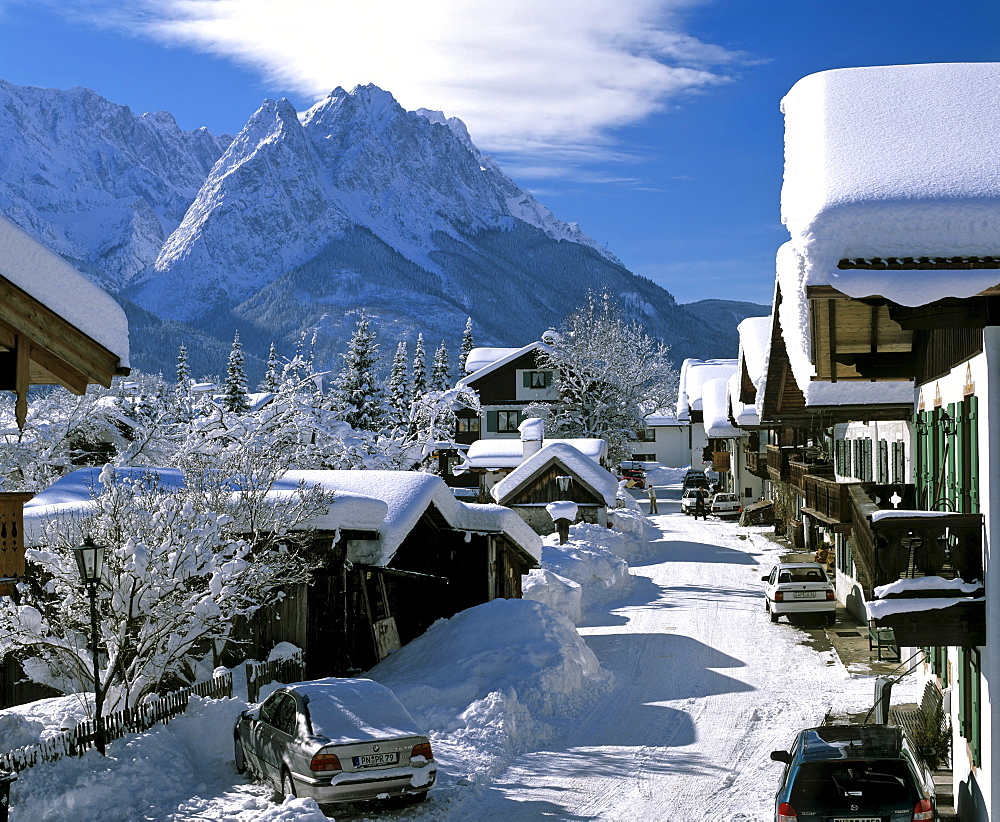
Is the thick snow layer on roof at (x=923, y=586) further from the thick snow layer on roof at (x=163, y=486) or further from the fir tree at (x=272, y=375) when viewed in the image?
the fir tree at (x=272, y=375)

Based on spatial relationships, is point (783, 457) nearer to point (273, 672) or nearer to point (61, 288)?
point (273, 672)

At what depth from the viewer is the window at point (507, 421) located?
246 feet

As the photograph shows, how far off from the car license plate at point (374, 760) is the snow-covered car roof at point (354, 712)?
210 mm

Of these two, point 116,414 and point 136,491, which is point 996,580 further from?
point 116,414

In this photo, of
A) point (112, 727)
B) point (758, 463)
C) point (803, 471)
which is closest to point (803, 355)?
point (112, 727)

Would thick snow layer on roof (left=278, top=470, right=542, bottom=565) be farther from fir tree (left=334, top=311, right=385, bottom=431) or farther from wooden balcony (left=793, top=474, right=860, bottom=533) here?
fir tree (left=334, top=311, right=385, bottom=431)

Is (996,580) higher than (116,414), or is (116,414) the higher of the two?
(116,414)

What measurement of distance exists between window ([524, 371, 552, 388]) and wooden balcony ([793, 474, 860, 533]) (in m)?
52.0

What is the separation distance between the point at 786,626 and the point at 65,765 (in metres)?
18.6

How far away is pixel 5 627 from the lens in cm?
1466

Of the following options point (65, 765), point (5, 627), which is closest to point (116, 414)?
point (5, 627)

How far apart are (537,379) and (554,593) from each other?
4650 cm

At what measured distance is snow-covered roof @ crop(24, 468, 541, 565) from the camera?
18.4 metres

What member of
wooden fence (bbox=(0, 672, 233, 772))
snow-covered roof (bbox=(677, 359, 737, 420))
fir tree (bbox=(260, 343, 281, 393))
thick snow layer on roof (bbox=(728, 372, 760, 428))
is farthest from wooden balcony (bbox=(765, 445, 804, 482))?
snow-covered roof (bbox=(677, 359, 737, 420))
